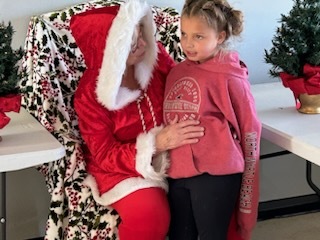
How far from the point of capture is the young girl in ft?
5.33

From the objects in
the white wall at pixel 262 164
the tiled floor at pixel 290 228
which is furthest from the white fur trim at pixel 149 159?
the tiled floor at pixel 290 228

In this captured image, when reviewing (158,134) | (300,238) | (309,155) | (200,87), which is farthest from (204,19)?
(300,238)

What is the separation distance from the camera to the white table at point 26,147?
4.94 feet

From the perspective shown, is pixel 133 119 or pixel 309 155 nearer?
pixel 309 155

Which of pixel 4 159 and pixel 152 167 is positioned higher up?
pixel 4 159

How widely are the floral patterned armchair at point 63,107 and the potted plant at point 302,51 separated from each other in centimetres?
40

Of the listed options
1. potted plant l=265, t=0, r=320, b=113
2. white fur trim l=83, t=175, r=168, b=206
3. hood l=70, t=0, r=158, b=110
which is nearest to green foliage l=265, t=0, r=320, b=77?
potted plant l=265, t=0, r=320, b=113

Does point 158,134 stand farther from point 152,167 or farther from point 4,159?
point 4,159

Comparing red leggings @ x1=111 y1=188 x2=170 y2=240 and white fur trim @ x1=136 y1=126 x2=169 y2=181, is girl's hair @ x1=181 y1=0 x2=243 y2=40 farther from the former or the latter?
red leggings @ x1=111 y1=188 x2=170 y2=240

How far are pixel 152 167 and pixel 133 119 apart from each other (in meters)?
0.16

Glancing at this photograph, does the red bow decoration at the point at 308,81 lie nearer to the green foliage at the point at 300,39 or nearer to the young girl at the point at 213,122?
the green foliage at the point at 300,39

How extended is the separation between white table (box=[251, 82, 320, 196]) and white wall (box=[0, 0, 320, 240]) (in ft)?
0.86

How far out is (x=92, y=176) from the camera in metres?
1.77

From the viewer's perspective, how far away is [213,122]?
5.37 ft
